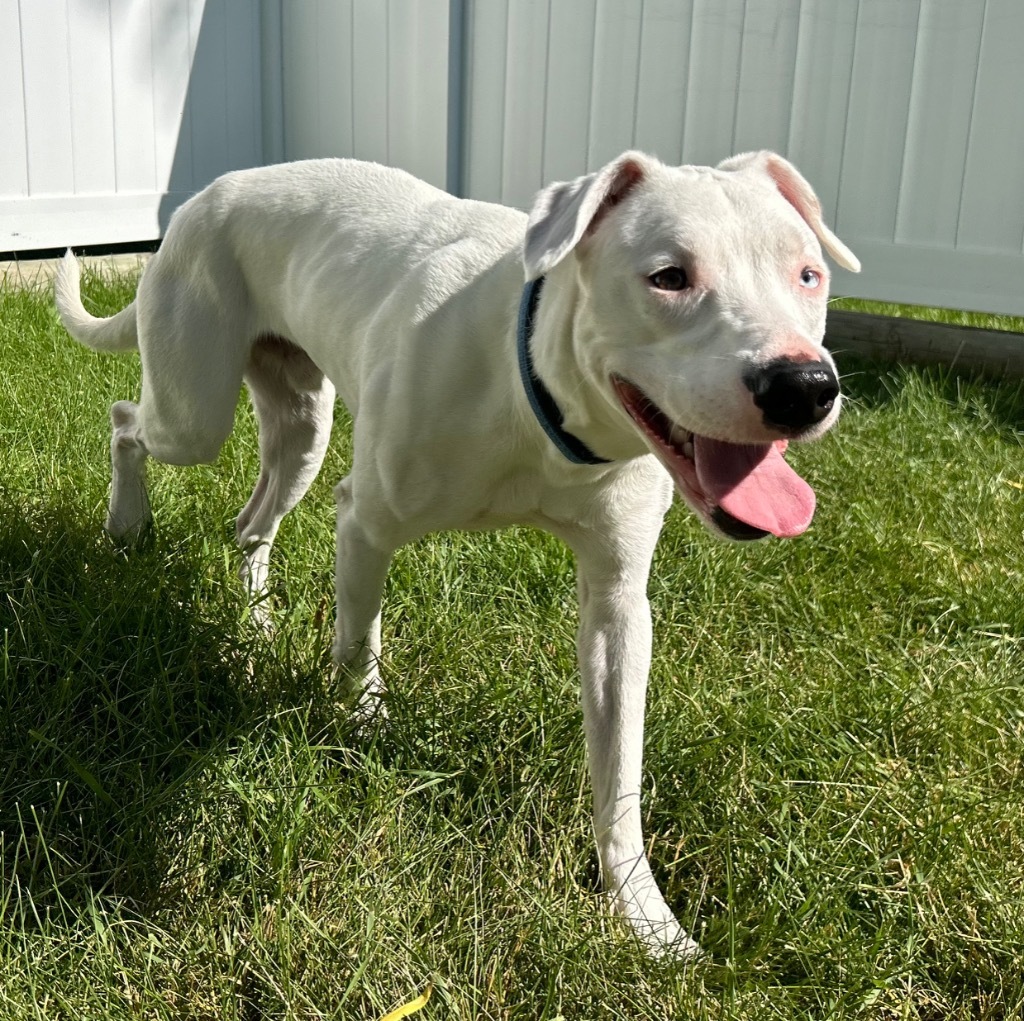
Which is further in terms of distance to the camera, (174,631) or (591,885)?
(174,631)

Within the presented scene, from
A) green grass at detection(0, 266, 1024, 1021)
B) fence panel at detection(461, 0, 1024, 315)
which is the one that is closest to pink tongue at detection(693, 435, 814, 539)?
green grass at detection(0, 266, 1024, 1021)

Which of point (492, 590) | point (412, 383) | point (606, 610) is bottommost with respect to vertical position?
point (492, 590)

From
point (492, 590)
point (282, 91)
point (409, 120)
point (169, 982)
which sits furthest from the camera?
point (282, 91)

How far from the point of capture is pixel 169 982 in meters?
2.11

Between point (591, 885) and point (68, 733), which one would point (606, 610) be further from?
point (68, 733)

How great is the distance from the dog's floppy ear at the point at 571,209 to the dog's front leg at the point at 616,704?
0.68m

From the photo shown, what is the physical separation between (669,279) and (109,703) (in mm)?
1452

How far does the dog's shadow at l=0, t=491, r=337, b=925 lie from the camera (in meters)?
2.35

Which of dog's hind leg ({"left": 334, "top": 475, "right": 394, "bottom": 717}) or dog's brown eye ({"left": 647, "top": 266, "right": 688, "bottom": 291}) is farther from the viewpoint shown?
dog's hind leg ({"left": 334, "top": 475, "right": 394, "bottom": 717})

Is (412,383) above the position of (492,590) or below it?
above

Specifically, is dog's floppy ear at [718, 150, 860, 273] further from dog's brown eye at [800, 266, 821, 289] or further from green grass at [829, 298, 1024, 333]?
green grass at [829, 298, 1024, 333]

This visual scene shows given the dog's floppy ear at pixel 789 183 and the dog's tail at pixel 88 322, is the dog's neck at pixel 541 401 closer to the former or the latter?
the dog's floppy ear at pixel 789 183

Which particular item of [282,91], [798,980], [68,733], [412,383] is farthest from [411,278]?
[282,91]

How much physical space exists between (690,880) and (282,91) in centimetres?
636
